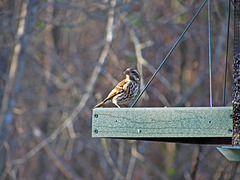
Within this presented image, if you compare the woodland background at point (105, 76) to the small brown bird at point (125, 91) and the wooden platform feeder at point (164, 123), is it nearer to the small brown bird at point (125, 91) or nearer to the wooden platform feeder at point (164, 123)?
the small brown bird at point (125, 91)

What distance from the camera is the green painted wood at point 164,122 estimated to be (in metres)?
3.46

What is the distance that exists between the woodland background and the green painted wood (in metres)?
4.16

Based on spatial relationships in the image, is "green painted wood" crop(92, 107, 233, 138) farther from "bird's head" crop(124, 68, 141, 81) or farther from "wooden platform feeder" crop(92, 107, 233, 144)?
"bird's head" crop(124, 68, 141, 81)

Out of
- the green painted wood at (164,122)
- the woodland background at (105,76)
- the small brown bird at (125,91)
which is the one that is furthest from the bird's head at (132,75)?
the woodland background at (105,76)

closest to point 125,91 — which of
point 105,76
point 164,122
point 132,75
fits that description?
point 132,75

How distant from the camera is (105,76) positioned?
9859 millimetres

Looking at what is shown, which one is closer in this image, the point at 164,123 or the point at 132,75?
the point at 164,123

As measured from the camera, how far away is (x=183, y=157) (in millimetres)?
9375

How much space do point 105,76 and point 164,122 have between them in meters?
6.37

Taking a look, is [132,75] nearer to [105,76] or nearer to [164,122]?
[164,122]

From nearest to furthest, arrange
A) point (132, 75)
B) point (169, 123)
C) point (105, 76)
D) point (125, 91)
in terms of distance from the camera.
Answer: point (169, 123)
point (125, 91)
point (132, 75)
point (105, 76)

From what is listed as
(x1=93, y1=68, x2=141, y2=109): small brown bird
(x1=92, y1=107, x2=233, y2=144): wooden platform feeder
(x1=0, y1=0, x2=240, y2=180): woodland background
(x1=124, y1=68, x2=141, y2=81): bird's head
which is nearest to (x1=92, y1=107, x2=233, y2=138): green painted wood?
(x1=92, y1=107, x2=233, y2=144): wooden platform feeder

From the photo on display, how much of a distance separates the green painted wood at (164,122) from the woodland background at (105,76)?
13.6 ft

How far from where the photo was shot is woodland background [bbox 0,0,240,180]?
8320 mm
